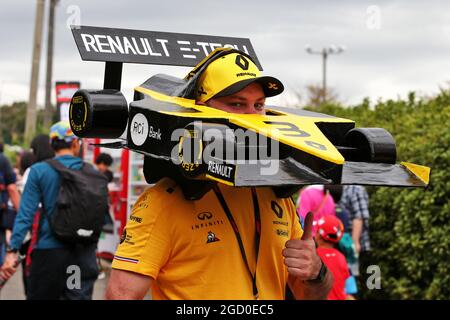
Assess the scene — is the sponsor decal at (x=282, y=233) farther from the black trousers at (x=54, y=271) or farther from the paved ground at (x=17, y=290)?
the paved ground at (x=17, y=290)

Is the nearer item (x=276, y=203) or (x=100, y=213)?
(x=276, y=203)

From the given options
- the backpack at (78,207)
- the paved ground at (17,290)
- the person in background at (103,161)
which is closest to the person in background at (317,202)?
the backpack at (78,207)

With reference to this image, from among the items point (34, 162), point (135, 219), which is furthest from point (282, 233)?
point (34, 162)

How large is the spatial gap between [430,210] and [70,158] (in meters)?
3.35

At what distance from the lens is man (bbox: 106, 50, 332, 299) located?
3.10 metres

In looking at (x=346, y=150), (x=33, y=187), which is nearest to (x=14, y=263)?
(x=33, y=187)

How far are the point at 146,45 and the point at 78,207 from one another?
3.14 metres

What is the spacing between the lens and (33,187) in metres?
6.39

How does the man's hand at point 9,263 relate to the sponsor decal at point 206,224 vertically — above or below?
below

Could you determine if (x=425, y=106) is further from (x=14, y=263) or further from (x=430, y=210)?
(x=14, y=263)

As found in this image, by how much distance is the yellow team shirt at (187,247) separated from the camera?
3.11 meters

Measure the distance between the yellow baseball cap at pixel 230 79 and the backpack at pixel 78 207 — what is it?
3383 mm

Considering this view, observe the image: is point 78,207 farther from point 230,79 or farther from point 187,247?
point 230,79

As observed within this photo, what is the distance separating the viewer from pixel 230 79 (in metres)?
3.10
